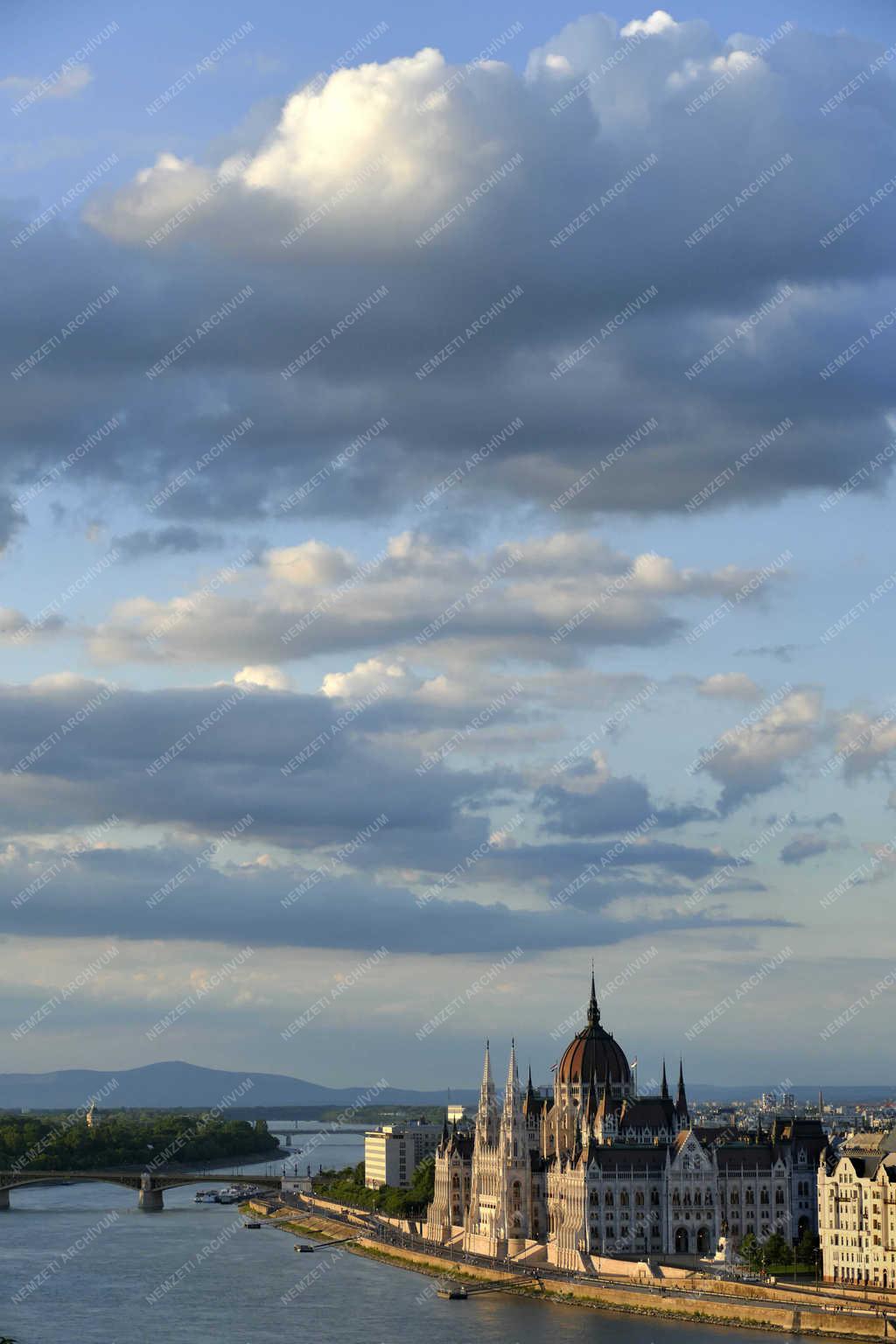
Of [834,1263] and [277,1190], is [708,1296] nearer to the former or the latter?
[834,1263]

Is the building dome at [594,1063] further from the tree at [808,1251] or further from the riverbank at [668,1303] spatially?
the tree at [808,1251]

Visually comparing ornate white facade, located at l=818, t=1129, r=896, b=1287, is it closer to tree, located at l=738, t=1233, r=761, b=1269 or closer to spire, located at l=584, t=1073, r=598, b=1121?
tree, located at l=738, t=1233, r=761, b=1269

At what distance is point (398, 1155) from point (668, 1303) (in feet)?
296

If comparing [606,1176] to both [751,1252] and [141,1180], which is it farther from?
[141,1180]

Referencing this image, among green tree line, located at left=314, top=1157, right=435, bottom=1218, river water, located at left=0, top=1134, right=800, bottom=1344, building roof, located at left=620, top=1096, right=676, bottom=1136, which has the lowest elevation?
river water, located at left=0, top=1134, right=800, bottom=1344

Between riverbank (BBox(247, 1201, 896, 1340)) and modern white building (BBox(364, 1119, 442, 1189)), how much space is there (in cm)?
5356

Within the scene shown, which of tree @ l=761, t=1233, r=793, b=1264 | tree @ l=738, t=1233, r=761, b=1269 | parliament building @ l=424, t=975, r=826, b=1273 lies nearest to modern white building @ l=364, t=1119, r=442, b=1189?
parliament building @ l=424, t=975, r=826, b=1273

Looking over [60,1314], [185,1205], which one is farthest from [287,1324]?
[185,1205]

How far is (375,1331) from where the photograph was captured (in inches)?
3605

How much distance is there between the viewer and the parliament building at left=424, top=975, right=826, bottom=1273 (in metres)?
117

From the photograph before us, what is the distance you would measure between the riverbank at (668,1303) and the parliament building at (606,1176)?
13.5ft

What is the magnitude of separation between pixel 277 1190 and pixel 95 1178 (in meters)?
19.0

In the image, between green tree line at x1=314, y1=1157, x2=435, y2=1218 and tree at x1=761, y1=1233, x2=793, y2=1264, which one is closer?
tree at x1=761, y1=1233, x2=793, y2=1264

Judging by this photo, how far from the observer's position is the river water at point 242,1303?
89.6 m
